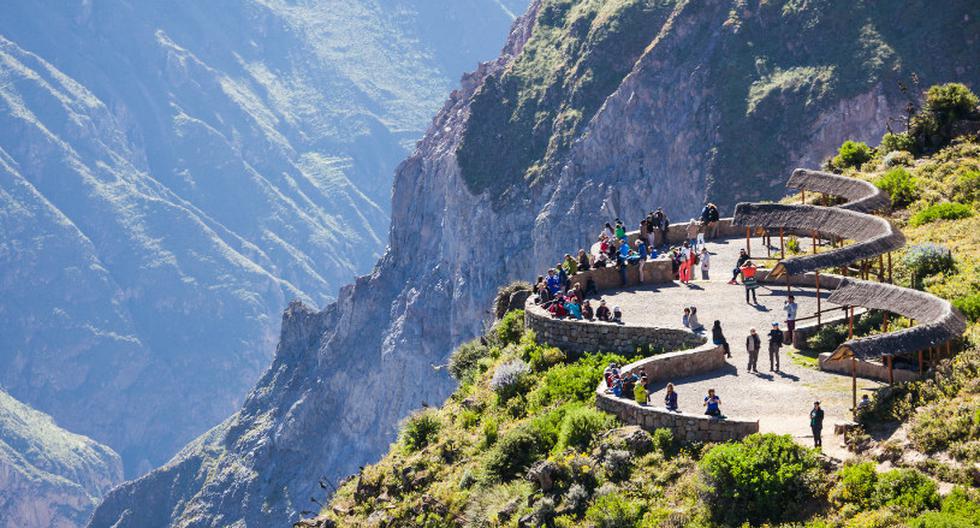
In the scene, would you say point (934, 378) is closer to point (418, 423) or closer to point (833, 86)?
point (418, 423)

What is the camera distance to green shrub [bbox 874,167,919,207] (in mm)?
60219

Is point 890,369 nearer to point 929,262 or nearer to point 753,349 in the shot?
point 753,349

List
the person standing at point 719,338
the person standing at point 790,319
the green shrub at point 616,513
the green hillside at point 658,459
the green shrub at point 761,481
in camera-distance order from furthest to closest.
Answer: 1. the person standing at point 790,319
2. the person standing at point 719,338
3. the green shrub at point 616,513
4. the green shrub at point 761,481
5. the green hillside at point 658,459

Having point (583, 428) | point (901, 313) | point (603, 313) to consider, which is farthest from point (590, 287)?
point (901, 313)

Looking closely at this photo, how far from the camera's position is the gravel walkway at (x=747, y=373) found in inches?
1540

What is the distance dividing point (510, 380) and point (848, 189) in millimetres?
17969

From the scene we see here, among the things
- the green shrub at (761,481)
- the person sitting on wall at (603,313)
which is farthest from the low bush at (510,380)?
the green shrub at (761,481)

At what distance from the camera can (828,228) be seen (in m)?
52.1

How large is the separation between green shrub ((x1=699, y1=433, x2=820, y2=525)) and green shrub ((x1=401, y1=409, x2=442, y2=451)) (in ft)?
54.4

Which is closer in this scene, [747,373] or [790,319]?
[747,373]

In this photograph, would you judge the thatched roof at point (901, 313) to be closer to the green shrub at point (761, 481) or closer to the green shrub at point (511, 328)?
the green shrub at point (761, 481)

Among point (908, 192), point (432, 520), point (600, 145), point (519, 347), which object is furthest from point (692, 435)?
point (600, 145)

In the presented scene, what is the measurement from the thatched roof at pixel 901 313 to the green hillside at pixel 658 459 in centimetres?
74

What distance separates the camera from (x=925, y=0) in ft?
535
